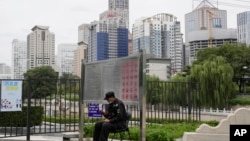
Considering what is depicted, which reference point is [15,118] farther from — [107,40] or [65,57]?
[65,57]

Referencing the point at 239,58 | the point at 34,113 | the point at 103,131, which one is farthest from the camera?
the point at 239,58

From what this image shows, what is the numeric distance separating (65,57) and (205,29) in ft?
101

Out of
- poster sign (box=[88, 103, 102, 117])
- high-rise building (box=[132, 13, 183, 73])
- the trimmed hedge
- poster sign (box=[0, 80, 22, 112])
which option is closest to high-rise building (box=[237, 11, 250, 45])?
high-rise building (box=[132, 13, 183, 73])

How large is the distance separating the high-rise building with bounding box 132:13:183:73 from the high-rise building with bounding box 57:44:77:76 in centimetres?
1764

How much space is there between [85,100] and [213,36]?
63658 millimetres

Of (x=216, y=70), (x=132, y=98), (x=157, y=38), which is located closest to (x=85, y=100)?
(x=132, y=98)

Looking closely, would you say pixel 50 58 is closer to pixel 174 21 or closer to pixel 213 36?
pixel 174 21

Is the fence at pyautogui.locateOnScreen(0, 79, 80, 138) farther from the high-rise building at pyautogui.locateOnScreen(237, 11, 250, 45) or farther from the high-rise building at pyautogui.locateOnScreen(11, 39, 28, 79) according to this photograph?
the high-rise building at pyautogui.locateOnScreen(11, 39, 28, 79)

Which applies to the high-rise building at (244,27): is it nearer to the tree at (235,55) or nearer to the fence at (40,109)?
the tree at (235,55)

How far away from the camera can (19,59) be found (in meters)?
74.8

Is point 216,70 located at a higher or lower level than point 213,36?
lower

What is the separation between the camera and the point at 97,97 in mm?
7441

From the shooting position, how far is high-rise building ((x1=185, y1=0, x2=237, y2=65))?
67.1 m

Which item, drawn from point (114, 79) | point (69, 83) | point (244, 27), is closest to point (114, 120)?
point (114, 79)
